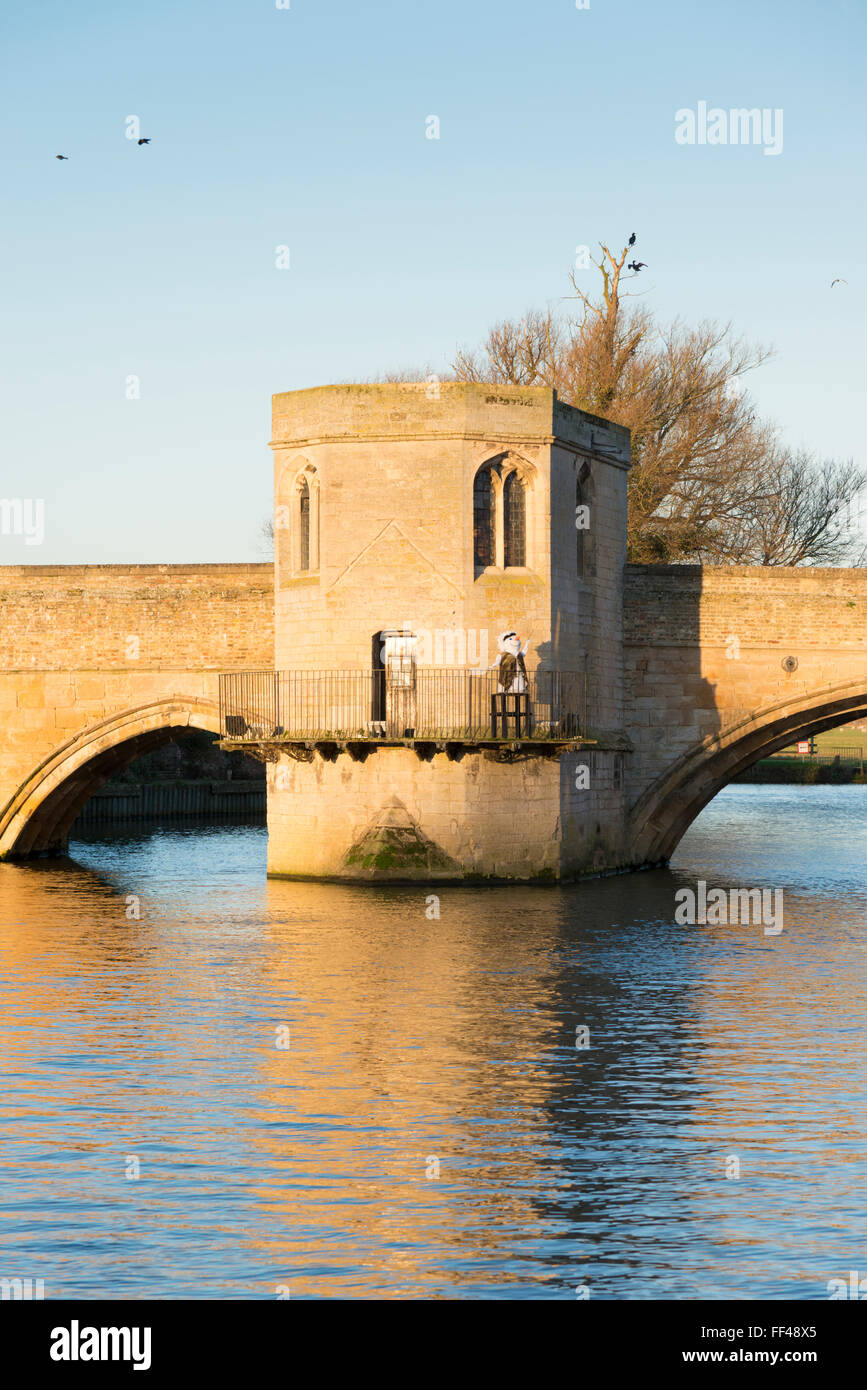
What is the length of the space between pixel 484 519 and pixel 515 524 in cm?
63

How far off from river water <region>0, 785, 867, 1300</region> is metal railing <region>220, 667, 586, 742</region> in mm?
3068

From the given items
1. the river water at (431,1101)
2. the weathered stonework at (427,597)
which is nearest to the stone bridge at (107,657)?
the weathered stonework at (427,597)

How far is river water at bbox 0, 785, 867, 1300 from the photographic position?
39.0 ft

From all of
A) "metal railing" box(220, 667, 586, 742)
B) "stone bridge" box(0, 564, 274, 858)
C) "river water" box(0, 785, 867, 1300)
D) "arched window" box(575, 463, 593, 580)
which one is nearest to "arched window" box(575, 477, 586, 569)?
"arched window" box(575, 463, 593, 580)

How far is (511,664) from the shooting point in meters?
31.7

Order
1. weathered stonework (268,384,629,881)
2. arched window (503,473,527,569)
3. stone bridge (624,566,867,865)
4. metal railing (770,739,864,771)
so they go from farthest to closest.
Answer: metal railing (770,739,864,771)
stone bridge (624,566,867,865)
arched window (503,473,527,569)
weathered stonework (268,384,629,881)

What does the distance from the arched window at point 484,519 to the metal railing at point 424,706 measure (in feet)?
7.19

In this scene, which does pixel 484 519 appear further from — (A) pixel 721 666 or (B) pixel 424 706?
(A) pixel 721 666

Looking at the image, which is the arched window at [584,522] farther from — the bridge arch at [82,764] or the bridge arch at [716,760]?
the bridge arch at [82,764]

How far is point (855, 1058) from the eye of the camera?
18.0 metres

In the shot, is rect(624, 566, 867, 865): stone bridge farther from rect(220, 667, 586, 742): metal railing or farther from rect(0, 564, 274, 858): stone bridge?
rect(0, 564, 274, 858): stone bridge

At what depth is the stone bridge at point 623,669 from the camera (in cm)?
3478
